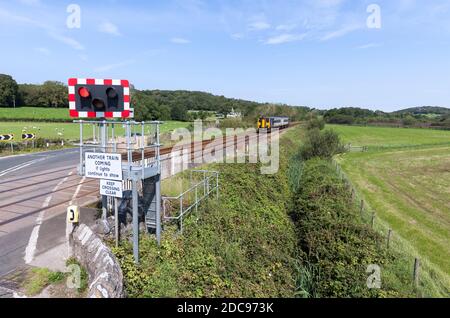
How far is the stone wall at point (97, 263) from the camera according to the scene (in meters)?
5.39

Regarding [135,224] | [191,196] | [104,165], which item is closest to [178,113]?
[191,196]

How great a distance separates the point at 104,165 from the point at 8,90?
10486 centimetres

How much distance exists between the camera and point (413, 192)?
1047 inches

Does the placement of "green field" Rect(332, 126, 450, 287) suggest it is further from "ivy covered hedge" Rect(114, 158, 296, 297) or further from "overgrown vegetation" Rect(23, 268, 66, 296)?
"overgrown vegetation" Rect(23, 268, 66, 296)

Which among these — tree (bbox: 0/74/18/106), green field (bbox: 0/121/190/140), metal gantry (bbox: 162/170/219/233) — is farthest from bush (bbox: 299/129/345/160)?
tree (bbox: 0/74/18/106)

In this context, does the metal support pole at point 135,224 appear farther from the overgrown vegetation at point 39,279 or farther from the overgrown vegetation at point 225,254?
the overgrown vegetation at point 39,279

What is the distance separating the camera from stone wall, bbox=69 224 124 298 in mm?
5387

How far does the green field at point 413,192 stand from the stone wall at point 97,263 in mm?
11518

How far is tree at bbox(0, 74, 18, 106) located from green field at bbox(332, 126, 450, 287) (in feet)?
311

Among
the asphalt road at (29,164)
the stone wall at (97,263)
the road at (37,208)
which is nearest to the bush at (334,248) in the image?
Result: the stone wall at (97,263)

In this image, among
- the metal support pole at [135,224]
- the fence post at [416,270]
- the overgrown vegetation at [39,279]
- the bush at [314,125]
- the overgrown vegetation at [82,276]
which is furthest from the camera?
the bush at [314,125]

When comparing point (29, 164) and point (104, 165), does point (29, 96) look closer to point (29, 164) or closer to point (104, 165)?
point (29, 164)

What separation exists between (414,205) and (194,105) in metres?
95.3

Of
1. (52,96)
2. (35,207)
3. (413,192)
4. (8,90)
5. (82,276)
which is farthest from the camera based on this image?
(52,96)
